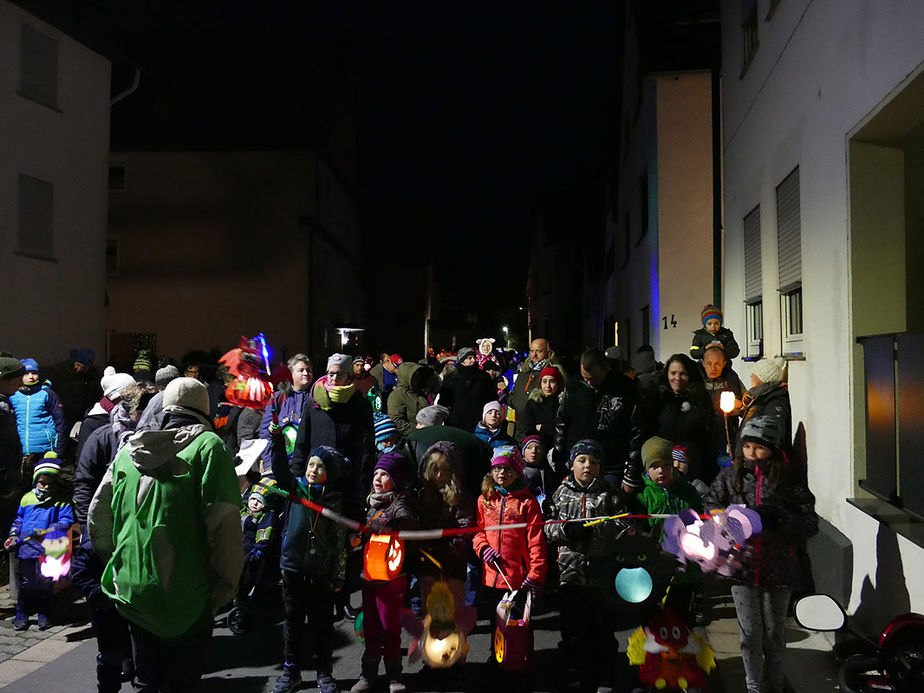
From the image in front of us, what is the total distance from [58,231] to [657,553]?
635 inches

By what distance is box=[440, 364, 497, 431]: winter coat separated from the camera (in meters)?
9.32

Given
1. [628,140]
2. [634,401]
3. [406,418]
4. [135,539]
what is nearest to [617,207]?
[628,140]

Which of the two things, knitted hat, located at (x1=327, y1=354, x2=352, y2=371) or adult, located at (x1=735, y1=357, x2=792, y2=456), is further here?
knitted hat, located at (x1=327, y1=354, x2=352, y2=371)

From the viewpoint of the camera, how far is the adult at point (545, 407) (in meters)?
8.39

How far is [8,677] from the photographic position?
5.70 meters

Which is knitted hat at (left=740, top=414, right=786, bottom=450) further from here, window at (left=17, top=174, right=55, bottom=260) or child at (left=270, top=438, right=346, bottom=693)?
window at (left=17, top=174, right=55, bottom=260)

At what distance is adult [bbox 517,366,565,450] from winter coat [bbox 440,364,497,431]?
2.87ft

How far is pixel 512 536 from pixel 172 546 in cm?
243

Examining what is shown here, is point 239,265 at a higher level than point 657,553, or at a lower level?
higher

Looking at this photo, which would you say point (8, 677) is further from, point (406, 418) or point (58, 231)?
point (58, 231)

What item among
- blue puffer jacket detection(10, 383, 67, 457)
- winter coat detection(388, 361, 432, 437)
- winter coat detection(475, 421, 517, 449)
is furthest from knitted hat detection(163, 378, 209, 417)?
blue puffer jacket detection(10, 383, 67, 457)

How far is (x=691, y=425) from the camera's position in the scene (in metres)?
7.38

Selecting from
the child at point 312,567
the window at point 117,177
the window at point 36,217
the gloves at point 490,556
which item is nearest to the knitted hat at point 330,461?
the child at point 312,567

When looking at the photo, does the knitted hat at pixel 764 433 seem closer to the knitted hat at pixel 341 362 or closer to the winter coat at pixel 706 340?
the knitted hat at pixel 341 362
